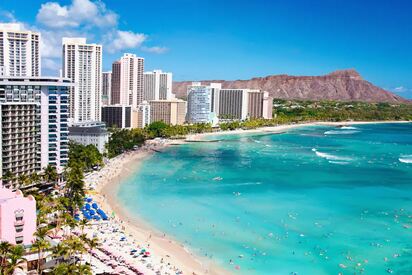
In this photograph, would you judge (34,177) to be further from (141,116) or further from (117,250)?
(141,116)

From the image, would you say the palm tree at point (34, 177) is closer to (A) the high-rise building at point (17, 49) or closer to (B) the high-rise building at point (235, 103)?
(A) the high-rise building at point (17, 49)

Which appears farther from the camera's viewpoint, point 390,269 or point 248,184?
point 248,184

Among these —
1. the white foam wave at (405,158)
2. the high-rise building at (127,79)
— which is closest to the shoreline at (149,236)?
the white foam wave at (405,158)

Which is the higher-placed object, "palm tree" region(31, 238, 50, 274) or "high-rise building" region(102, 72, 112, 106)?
"high-rise building" region(102, 72, 112, 106)

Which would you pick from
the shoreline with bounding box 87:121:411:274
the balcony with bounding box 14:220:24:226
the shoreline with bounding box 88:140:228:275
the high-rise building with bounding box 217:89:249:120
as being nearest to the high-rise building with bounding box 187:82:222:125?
the high-rise building with bounding box 217:89:249:120

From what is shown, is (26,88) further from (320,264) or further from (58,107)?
(320,264)

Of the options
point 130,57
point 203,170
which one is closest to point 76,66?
point 130,57

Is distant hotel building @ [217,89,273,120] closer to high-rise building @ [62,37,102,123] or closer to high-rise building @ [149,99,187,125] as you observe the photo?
high-rise building @ [149,99,187,125]
